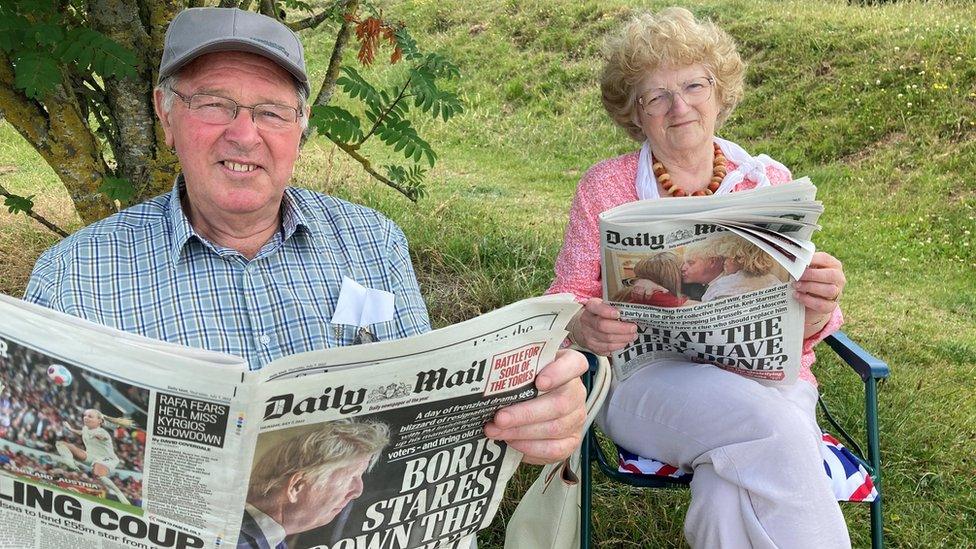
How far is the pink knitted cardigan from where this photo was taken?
2.30 m

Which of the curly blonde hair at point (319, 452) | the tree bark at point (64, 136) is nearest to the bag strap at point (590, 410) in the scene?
the curly blonde hair at point (319, 452)

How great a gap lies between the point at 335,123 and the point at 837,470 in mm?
1903

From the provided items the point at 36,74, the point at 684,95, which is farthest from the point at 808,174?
the point at 36,74

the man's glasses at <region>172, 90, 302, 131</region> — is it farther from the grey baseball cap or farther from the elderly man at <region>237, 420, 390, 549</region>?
the elderly man at <region>237, 420, 390, 549</region>

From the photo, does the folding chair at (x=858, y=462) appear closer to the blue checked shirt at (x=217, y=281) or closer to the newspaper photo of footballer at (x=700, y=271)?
the newspaper photo of footballer at (x=700, y=271)

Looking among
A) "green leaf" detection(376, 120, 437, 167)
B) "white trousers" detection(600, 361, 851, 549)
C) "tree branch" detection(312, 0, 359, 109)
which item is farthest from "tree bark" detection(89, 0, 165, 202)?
"white trousers" detection(600, 361, 851, 549)

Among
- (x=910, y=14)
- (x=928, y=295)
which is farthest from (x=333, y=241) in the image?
(x=910, y=14)

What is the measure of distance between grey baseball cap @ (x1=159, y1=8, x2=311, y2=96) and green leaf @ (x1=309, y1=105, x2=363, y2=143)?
1.11 m

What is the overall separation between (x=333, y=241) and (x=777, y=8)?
8.41 metres

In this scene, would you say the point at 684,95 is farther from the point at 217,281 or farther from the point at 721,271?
the point at 217,281

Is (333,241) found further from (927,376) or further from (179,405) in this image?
(927,376)

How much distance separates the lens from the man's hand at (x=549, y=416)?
4.85 feet

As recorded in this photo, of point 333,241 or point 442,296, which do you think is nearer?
point 333,241

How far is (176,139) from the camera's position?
5.82 feet
